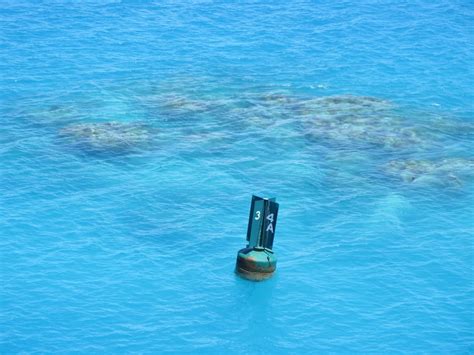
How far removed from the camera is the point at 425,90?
61.0 metres

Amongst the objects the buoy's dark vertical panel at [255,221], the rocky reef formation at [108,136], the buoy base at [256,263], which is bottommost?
the buoy base at [256,263]

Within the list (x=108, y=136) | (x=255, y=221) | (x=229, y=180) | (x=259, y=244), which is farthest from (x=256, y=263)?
(x=108, y=136)

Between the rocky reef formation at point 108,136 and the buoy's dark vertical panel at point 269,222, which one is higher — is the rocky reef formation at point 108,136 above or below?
above

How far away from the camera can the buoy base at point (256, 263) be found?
37.3 metres

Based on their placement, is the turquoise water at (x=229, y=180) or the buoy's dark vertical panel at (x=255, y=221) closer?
the turquoise water at (x=229, y=180)

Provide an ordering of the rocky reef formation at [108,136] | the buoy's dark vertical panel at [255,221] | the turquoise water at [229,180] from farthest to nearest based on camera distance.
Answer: the rocky reef formation at [108,136], the buoy's dark vertical panel at [255,221], the turquoise water at [229,180]

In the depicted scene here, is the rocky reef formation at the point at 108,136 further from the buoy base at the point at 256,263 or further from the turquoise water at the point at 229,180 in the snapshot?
the buoy base at the point at 256,263

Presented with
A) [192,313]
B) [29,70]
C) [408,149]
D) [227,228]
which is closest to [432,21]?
[408,149]

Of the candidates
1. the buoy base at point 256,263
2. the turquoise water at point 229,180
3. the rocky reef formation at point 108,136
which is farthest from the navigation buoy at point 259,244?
the rocky reef formation at point 108,136

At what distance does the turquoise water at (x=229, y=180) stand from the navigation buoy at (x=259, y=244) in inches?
24.3

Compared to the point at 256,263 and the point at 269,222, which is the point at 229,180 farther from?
the point at 256,263

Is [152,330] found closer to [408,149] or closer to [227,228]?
[227,228]

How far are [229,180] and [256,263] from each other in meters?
10.1

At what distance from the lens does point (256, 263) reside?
37.3 meters
